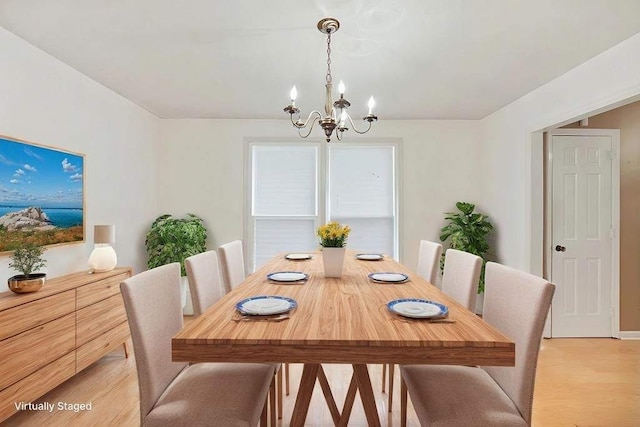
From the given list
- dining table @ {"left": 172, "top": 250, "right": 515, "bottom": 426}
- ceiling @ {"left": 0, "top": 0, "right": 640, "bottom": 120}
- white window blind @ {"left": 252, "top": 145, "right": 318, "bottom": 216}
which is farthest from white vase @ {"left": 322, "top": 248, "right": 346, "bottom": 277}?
white window blind @ {"left": 252, "top": 145, "right": 318, "bottom": 216}

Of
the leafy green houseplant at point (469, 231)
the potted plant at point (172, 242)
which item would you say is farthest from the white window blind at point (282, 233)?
the leafy green houseplant at point (469, 231)

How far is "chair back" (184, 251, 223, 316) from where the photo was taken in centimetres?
189

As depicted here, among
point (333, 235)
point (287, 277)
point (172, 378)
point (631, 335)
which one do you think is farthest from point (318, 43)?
point (631, 335)

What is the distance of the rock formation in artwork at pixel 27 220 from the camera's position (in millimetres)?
2217

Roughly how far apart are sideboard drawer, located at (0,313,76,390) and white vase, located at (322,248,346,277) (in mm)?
1827

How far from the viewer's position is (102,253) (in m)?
2.83

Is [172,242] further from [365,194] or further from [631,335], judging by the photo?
[631,335]

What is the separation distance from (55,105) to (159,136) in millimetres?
1674

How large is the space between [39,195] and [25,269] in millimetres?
619

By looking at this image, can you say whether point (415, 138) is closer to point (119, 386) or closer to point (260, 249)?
point (260, 249)

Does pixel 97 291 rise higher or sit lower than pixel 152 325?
lower

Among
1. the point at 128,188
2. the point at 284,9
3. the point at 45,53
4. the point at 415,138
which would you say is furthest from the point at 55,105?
the point at 415,138

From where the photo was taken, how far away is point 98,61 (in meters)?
2.68

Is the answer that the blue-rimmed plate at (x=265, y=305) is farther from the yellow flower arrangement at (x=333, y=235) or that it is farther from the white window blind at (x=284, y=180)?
the white window blind at (x=284, y=180)
